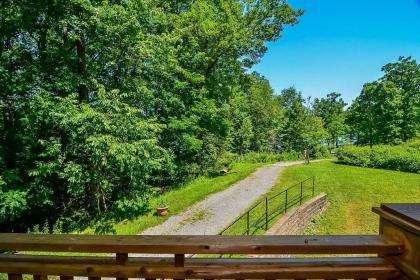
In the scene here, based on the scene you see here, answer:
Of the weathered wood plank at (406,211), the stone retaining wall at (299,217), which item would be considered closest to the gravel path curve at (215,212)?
the stone retaining wall at (299,217)

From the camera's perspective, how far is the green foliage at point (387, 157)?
20.4 metres

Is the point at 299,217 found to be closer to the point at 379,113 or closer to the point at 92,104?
the point at 92,104

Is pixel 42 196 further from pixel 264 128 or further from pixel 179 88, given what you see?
pixel 264 128

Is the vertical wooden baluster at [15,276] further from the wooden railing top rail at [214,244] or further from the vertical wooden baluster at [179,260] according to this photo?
the vertical wooden baluster at [179,260]

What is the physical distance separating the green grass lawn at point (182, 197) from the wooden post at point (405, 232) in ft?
28.3

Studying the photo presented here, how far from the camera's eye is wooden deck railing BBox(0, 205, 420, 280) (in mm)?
1459

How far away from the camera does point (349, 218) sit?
39.3ft

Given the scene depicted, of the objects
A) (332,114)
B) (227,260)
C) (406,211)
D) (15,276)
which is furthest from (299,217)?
(332,114)

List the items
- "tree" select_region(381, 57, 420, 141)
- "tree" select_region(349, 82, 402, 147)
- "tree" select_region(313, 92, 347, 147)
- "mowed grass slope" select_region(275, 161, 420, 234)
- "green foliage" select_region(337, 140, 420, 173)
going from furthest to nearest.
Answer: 1. "tree" select_region(313, 92, 347, 147)
2. "tree" select_region(381, 57, 420, 141)
3. "tree" select_region(349, 82, 402, 147)
4. "green foliage" select_region(337, 140, 420, 173)
5. "mowed grass slope" select_region(275, 161, 420, 234)

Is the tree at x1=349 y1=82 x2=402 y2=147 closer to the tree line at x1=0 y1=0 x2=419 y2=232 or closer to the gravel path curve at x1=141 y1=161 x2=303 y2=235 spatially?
the gravel path curve at x1=141 y1=161 x2=303 y2=235

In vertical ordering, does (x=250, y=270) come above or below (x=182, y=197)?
above

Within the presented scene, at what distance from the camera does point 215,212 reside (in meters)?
11.0

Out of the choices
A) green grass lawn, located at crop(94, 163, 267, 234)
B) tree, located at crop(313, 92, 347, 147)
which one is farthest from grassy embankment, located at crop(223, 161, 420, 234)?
tree, located at crop(313, 92, 347, 147)

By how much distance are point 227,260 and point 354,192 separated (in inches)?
601
